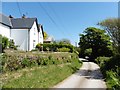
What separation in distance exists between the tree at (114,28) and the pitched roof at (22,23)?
1323 centimetres

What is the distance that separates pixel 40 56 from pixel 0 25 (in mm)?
12083

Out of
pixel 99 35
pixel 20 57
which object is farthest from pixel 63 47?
pixel 20 57

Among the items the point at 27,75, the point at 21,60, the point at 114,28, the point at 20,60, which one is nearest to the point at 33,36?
the point at 114,28

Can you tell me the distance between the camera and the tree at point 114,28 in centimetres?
2816

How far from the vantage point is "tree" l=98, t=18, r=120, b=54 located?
2816 centimetres

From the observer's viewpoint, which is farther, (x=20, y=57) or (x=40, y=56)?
(x=40, y=56)

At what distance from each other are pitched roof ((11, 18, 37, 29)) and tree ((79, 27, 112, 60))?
1767 centimetres

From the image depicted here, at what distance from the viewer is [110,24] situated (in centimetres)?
2964

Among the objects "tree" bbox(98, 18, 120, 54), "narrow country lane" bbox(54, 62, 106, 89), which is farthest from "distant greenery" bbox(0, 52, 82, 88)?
"tree" bbox(98, 18, 120, 54)

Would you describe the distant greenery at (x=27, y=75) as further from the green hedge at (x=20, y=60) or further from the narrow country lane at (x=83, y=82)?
the narrow country lane at (x=83, y=82)

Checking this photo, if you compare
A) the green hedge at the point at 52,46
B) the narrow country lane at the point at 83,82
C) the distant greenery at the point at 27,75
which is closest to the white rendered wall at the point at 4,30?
the green hedge at the point at 52,46

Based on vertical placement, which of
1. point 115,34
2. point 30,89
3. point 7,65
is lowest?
point 30,89

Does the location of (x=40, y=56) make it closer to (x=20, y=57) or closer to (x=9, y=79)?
(x=20, y=57)

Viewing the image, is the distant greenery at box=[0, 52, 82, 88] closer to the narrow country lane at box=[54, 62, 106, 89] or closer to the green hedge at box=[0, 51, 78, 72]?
the green hedge at box=[0, 51, 78, 72]
